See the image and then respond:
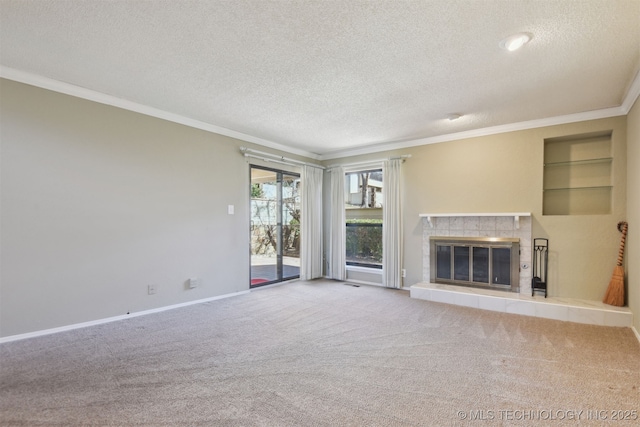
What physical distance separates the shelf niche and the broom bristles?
83 cm

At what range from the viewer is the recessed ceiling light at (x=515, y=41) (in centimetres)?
227

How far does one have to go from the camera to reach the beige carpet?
6.07ft

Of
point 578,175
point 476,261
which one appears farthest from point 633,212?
point 476,261

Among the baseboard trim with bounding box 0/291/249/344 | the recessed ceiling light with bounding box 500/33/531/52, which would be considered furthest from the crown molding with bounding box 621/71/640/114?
the baseboard trim with bounding box 0/291/249/344

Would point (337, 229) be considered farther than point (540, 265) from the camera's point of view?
Yes

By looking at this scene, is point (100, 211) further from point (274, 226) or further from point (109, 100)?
point (274, 226)

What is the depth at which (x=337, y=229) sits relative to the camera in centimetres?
609

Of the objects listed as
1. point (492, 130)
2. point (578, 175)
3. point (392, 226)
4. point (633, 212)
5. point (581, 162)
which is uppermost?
point (492, 130)

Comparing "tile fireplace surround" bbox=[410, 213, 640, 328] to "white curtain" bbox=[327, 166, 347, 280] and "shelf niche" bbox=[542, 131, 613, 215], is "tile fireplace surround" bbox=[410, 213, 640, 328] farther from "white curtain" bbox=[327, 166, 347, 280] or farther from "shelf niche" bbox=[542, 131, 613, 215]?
"white curtain" bbox=[327, 166, 347, 280]

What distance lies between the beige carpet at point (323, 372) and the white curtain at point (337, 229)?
232cm

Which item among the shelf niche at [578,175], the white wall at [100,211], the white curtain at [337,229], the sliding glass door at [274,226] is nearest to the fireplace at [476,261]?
the shelf niche at [578,175]

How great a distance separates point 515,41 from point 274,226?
14.0 ft

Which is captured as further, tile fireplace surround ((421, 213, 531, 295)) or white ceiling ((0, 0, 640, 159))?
tile fireplace surround ((421, 213, 531, 295))

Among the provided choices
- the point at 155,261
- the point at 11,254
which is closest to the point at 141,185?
the point at 155,261
